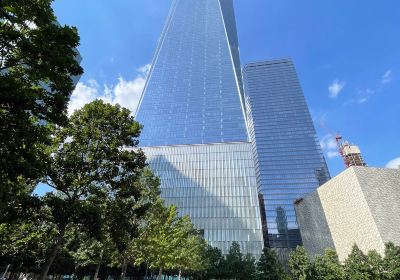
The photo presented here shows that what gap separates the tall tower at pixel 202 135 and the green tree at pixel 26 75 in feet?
269

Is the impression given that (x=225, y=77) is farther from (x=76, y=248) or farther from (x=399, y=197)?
(x=76, y=248)

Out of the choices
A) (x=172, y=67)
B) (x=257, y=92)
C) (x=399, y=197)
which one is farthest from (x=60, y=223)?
(x=257, y=92)

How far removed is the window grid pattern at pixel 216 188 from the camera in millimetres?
87812

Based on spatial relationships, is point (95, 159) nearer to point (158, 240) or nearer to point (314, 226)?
point (158, 240)

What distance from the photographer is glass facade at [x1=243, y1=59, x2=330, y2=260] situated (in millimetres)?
133500

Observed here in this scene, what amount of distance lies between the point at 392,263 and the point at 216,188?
60417 millimetres

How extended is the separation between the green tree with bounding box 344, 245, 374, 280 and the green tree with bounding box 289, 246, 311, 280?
564 cm

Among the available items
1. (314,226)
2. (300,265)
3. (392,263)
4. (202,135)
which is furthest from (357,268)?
(202,135)

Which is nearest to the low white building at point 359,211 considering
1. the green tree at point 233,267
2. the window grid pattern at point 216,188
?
the window grid pattern at point 216,188

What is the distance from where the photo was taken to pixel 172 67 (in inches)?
6265

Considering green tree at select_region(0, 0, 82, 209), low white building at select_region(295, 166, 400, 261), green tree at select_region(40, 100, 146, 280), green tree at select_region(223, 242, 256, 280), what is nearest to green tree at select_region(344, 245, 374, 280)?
low white building at select_region(295, 166, 400, 261)

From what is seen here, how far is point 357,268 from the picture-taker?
41031mm

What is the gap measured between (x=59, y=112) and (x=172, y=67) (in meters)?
153

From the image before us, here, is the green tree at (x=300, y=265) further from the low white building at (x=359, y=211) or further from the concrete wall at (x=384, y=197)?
the concrete wall at (x=384, y=197)
